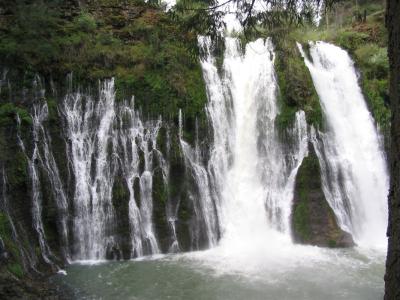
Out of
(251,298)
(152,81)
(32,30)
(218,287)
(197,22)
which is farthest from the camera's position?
(152,81)

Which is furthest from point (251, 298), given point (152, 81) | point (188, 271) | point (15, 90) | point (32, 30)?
point (32, 30)

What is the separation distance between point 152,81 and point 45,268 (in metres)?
7.21

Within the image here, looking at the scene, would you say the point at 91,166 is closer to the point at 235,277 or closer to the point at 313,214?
the point at 235,277

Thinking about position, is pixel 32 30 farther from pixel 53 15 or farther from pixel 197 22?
pixel 197 22

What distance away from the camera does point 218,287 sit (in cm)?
957

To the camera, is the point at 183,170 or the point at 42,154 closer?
the point at 42,154

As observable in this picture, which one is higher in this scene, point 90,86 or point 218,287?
point 90,86

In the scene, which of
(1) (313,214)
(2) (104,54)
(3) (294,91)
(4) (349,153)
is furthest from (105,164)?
(4) (349,153)

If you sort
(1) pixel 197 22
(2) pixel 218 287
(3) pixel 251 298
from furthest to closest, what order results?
(2) pixel 218 287
(3) pixel 251 298
(1) pixel 197 22

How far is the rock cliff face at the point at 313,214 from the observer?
12961 mm

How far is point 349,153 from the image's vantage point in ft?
50.0

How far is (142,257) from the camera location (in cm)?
1242

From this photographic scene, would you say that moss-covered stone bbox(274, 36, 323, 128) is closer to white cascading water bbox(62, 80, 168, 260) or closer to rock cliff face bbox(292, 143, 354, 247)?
rock cliff face bbox(292, 143, 354, 247)

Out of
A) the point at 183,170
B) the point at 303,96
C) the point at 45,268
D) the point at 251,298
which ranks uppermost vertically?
the point at 303,96
